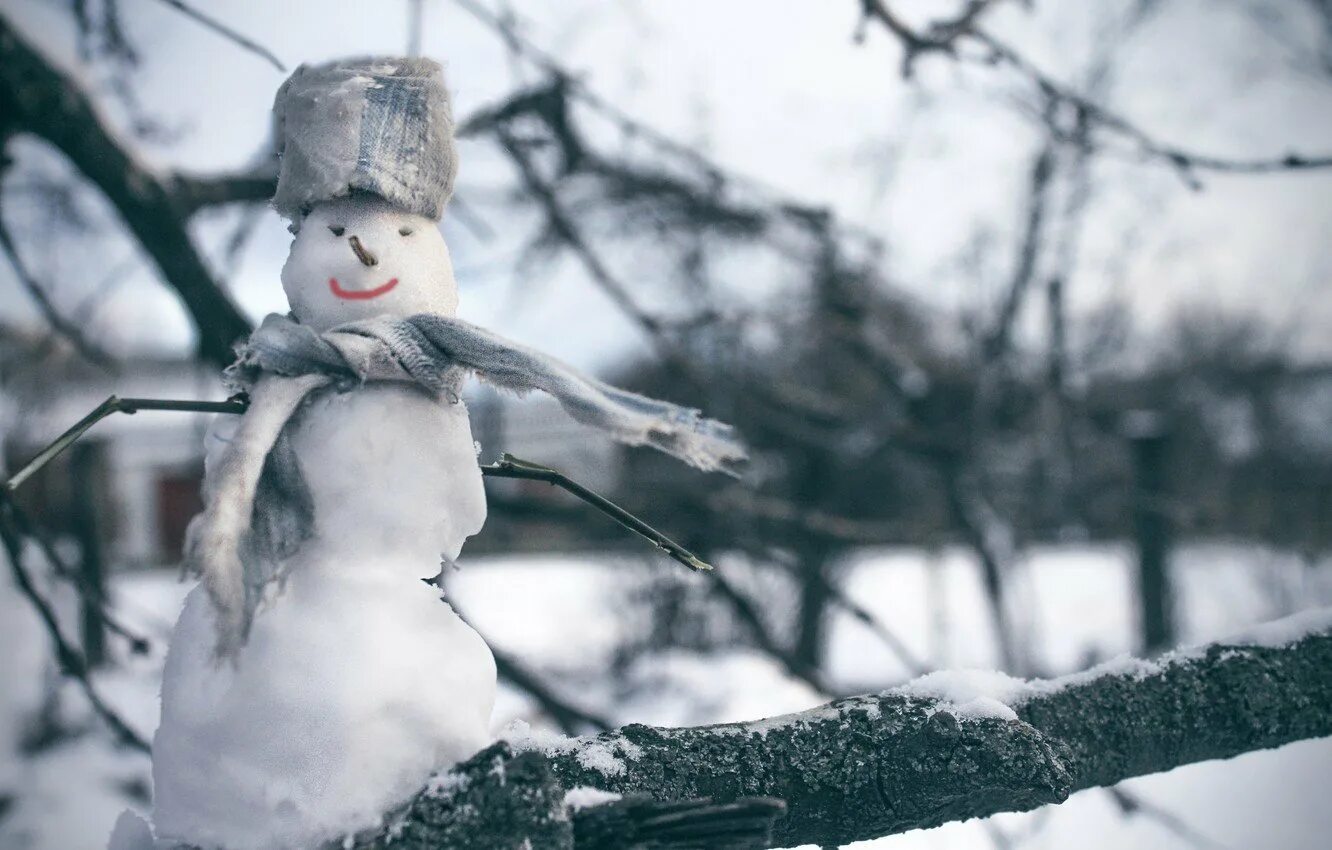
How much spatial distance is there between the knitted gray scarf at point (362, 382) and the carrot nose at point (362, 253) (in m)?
0.06

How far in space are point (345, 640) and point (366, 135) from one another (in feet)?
1.39

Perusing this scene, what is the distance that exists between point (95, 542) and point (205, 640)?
4527 millimetres

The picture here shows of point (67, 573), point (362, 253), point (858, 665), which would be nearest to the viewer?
point (362, 253)

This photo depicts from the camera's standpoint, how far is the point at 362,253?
877 mm

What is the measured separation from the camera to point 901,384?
3602mm

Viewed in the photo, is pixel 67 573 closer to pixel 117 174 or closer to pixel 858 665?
pixel 117 174

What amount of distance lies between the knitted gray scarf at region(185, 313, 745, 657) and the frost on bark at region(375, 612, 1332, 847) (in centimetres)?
24

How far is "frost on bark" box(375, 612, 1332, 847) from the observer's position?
2.75 feet

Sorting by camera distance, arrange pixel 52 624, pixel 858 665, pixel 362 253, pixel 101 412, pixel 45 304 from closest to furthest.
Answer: pixel 101 412, pixel 362 253, pixel 52 624, pixel 45 304, pixel 858 665

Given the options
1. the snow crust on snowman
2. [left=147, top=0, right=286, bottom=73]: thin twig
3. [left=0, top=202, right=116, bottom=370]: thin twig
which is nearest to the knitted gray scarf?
the snow crust on snowman

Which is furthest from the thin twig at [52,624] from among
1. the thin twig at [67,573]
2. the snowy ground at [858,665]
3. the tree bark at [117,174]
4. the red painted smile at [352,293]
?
the red painted smile at [352,293]

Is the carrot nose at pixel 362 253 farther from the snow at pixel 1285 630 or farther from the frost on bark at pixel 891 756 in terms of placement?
the snow at pixel 1285 630

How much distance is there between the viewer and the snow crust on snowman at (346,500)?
0.75 meters

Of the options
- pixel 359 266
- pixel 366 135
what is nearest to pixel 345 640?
pixel 359 266
